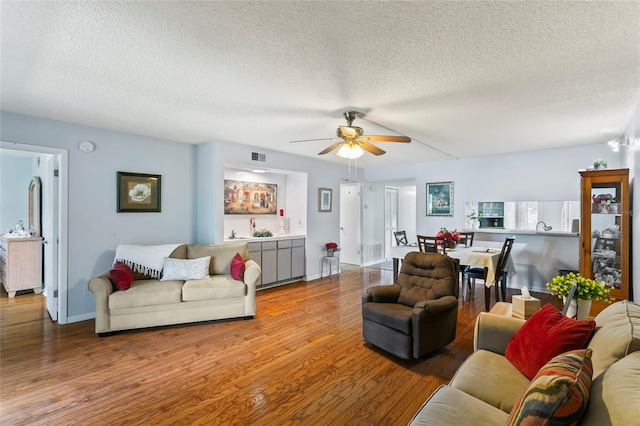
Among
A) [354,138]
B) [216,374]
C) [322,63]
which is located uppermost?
[322,63]

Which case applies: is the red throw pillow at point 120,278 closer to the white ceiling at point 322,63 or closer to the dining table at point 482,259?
the white ceiling at point 322,63

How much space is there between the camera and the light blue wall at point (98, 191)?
143 inches

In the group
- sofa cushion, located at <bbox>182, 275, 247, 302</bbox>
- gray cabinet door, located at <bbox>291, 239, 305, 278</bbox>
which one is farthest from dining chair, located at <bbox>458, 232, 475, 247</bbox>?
sofa cushion, located at <bbox>182, 275, 247, 302</bbox>

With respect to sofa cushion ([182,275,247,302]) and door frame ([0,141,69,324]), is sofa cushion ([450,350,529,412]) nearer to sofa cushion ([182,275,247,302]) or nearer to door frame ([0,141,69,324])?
sofa cushion ([182,275,247,302])

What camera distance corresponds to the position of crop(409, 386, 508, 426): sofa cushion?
1345 millimetres

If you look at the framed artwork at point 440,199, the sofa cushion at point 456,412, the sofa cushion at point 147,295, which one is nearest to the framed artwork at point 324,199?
the framed artwork at point 440,199

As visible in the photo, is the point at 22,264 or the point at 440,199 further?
the point at 440,199

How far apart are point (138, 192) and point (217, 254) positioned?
1.43m

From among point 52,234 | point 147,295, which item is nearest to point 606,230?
point 147,295

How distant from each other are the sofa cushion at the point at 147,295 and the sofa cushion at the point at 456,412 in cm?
308

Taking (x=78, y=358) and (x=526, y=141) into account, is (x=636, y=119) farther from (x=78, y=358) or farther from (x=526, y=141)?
(x=78, y=358)

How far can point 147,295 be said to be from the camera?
3498 mm

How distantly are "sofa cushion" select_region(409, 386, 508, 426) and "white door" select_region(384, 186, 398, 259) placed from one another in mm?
6838

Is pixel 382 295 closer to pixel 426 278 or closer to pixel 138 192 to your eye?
pixel 426 278
